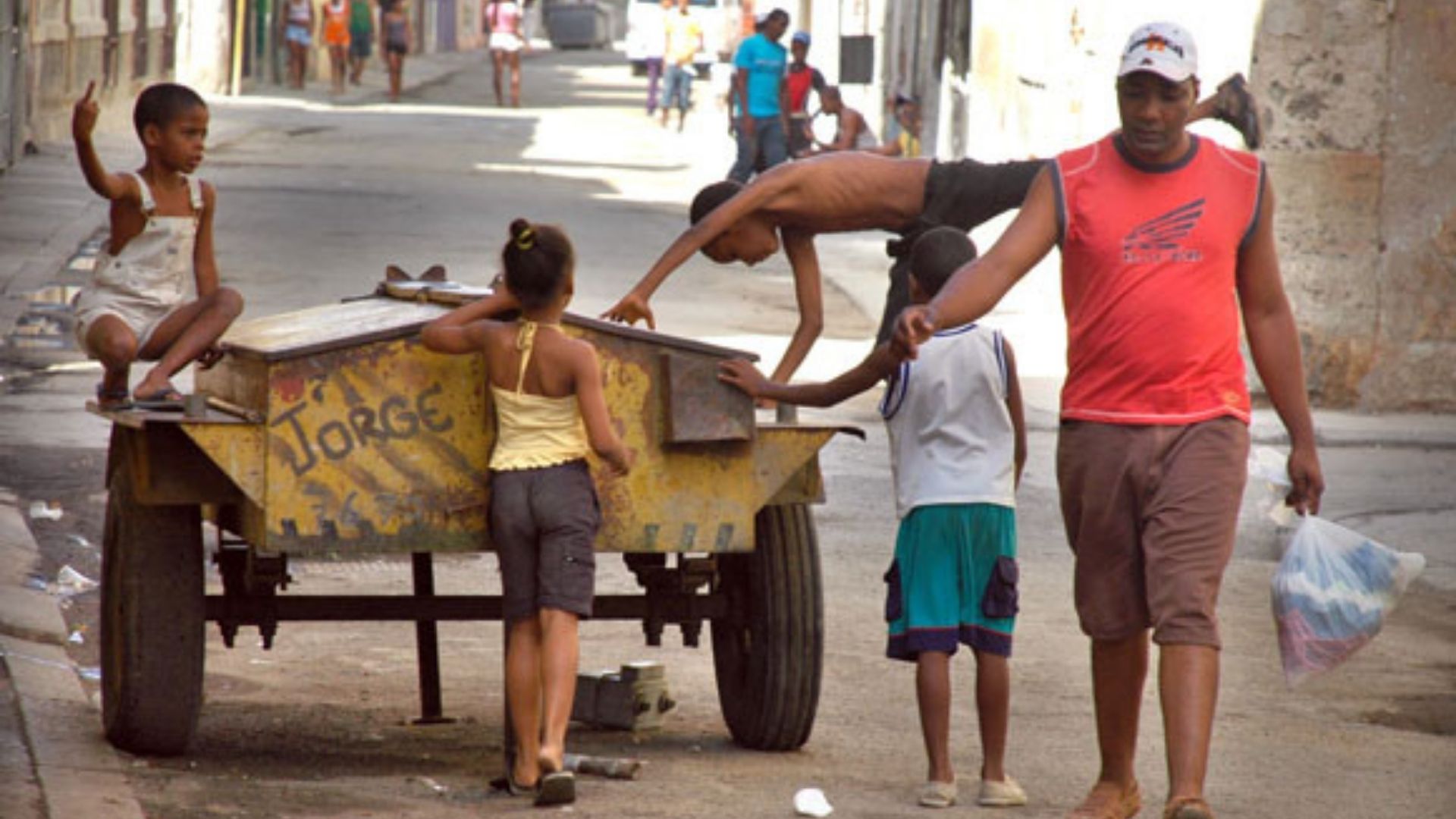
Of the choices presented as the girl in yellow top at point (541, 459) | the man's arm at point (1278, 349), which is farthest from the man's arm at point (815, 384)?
the man's arm at point (1278, 349)

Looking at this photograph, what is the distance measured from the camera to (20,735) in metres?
6.30

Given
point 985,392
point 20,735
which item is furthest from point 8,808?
point 985,392

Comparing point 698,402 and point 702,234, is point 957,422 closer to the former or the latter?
point 698,402

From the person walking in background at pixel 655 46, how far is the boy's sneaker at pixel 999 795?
3429cm

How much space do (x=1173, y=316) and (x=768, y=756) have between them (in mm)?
1764

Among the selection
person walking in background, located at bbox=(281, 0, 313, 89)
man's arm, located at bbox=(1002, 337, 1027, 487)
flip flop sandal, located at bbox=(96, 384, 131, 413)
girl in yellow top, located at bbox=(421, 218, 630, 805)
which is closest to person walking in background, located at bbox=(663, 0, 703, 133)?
person walking in background, located at bbox=(281, 0, 313, 89)

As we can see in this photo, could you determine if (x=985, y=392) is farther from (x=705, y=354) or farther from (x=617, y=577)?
(x=617, y=577)

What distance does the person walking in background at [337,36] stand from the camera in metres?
46.1

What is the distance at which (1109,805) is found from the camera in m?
5.81

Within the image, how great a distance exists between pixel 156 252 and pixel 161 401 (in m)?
0.73

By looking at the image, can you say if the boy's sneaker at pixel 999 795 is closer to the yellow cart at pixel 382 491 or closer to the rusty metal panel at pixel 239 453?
the yellow cart at pixel 382 491

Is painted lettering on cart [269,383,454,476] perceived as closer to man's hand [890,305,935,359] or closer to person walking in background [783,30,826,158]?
man's hand [890,305,935,359]

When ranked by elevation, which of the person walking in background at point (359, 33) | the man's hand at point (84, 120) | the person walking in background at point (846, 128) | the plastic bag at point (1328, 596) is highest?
the man's hand at point (84, 120)

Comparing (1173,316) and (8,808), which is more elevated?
(1173,316)
